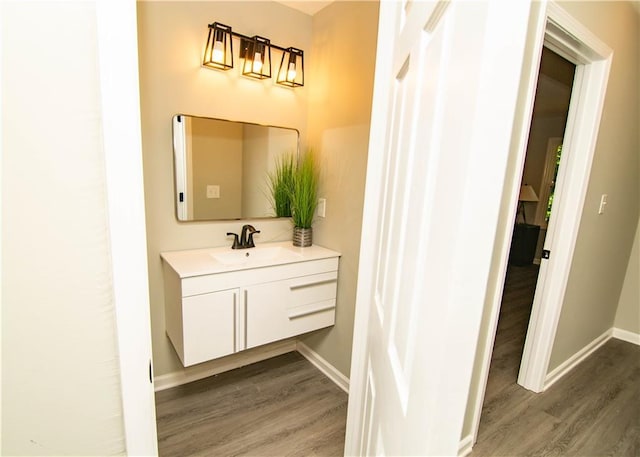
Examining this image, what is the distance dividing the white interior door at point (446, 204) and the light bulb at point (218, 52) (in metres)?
1.58

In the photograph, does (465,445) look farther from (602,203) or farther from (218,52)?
(218,52)

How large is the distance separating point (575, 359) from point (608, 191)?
4.35 feet

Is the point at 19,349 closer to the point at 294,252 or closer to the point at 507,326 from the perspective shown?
the point at 294,252

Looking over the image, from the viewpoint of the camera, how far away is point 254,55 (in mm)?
1991

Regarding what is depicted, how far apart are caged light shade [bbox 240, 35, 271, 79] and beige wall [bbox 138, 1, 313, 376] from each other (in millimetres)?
59

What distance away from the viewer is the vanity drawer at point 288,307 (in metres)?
1.85

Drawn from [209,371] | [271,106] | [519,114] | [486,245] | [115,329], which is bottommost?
[209,371]

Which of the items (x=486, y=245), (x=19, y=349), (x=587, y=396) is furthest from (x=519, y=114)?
(x=587, y=396)

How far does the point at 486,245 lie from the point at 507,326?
11.0ft

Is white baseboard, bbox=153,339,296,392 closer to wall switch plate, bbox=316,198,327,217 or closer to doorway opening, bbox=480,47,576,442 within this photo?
wall switch plate, bbox=316,198,327,217

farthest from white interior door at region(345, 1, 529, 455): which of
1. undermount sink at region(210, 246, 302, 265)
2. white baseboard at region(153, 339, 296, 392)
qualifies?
white baseboard at region(153, 339, 296, 392)

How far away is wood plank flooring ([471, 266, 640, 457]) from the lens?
1671mm

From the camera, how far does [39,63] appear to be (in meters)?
0.51

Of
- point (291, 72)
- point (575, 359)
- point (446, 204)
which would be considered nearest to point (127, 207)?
point (446, 204)
